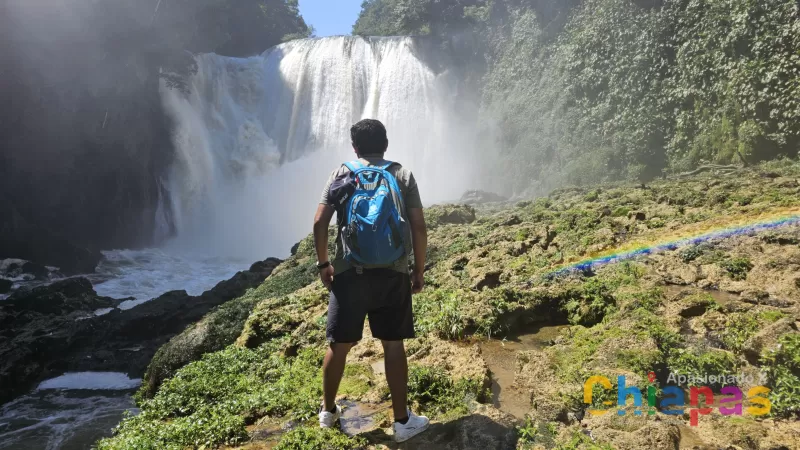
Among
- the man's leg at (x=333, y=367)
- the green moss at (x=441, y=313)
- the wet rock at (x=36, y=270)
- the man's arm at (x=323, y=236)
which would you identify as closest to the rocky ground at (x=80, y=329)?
the wet rock at (x=36, y=270)

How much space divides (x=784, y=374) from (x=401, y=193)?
86.9 inches

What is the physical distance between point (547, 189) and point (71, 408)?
16.8m

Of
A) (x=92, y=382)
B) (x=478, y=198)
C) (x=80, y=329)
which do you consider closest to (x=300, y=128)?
(x=478, y=198)

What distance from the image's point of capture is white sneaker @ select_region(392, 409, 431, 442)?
8.64ft

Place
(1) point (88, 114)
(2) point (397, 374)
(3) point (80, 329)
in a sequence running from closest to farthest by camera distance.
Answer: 1. (2) point (397, 374)
2. (3) point (80, 329)
3. (1) point (88, 114)

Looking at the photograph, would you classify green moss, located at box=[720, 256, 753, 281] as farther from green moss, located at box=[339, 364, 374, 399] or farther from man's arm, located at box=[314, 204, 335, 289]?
man's arm, located at box=[314, 204, 335, 289]

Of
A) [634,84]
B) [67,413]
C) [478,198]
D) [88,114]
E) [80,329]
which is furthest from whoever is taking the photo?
[88,114]

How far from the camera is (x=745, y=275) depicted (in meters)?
4.34

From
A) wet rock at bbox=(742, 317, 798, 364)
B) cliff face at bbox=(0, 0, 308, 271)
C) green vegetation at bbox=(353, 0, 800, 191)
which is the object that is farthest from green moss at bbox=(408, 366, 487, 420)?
cliff face at bbox=(0, 0, 308, 271)

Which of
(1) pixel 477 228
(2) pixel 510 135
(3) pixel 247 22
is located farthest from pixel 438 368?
(3) pixel 247 22

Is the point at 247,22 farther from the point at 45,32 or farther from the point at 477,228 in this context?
the point at 477,228

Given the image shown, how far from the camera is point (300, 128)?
29.2m

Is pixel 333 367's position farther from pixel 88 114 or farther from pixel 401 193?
pixel 88 114

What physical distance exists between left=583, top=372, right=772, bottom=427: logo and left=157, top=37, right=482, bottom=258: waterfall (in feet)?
73.0
